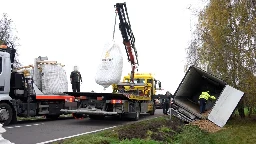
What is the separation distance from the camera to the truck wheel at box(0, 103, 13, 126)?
11.6 m

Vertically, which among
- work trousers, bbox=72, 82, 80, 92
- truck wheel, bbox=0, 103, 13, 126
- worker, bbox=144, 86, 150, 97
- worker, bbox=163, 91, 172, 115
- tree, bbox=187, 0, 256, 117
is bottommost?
worker, bbox=163, 91, 172, 115

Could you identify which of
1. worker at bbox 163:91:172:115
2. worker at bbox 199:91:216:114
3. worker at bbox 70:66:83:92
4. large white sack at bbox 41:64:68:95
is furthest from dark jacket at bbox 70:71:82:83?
worker at bbox 163:91:172:115

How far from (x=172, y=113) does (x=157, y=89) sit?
6794 mm

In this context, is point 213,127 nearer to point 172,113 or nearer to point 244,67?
point 172,113

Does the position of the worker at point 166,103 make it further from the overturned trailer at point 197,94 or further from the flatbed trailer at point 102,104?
the flatbed trailer at point 102,104

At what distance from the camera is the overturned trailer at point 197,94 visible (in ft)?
43.0

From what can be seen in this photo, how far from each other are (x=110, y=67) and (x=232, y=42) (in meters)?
5.64

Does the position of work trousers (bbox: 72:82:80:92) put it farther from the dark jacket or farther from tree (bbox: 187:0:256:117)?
tree (bbox: 187:0:256:117)

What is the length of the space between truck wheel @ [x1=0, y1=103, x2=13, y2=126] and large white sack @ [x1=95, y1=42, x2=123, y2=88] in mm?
3395

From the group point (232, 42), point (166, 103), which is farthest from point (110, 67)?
point (166, 103)

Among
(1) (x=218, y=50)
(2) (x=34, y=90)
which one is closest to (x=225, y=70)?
(1) (x=218, y=50)

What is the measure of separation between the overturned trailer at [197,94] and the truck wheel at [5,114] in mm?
6655

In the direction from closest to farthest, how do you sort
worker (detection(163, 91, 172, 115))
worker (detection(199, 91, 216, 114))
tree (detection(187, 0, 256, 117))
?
tree (detection(187, 0, 256, 117)) → worker (detection(199, 91, 216, 114)) → worker (detection(163, 91, 172, 115))

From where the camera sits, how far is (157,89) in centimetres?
2144
